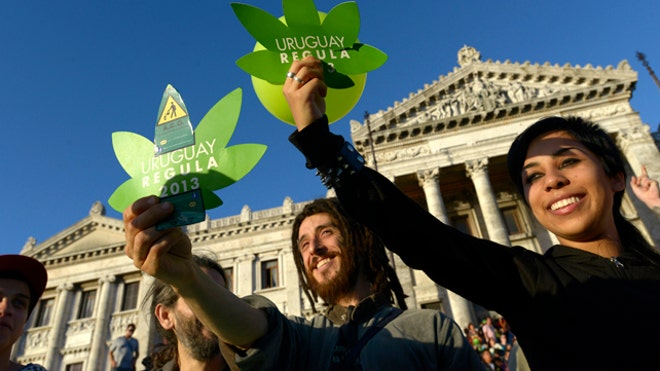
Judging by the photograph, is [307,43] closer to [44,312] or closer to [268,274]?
[268,274]

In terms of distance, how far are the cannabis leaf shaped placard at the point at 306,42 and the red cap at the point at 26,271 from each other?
2911mm

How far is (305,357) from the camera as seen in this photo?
2117 millimetres

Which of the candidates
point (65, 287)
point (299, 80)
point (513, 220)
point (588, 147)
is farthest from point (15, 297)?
point (65, 287)

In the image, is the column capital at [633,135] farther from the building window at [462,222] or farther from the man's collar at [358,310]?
the man's collar at [358,310]

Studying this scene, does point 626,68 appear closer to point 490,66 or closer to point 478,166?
point 490,66

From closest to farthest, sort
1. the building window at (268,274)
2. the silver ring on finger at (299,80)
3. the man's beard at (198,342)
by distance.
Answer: the silver ring on finger at (299,80) → the man's beard at (198,342) → the building window at (268,274)

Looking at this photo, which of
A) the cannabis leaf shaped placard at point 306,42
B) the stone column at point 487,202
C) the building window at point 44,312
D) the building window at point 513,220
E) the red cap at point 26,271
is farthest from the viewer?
the building window at point 44,312

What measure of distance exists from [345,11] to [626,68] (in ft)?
82.2

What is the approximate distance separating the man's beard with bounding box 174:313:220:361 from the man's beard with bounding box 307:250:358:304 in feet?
2.78

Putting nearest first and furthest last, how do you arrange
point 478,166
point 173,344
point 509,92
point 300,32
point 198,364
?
1. point 300,32
2. point 198,364
3. point 173,344
4. point 478,166
5. point 509,92

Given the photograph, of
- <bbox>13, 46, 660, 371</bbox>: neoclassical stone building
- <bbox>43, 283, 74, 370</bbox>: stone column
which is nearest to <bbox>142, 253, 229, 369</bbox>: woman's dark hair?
<bbox>13, 46, 660, 371</bbox>: neoclassical stone building

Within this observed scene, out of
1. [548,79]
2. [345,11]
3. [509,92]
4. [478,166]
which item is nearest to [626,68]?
[548,79]

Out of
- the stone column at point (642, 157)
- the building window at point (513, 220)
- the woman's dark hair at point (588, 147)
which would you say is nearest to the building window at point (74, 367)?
the building window at point (513, 220)

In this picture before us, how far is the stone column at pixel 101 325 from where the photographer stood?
22.7 metres
